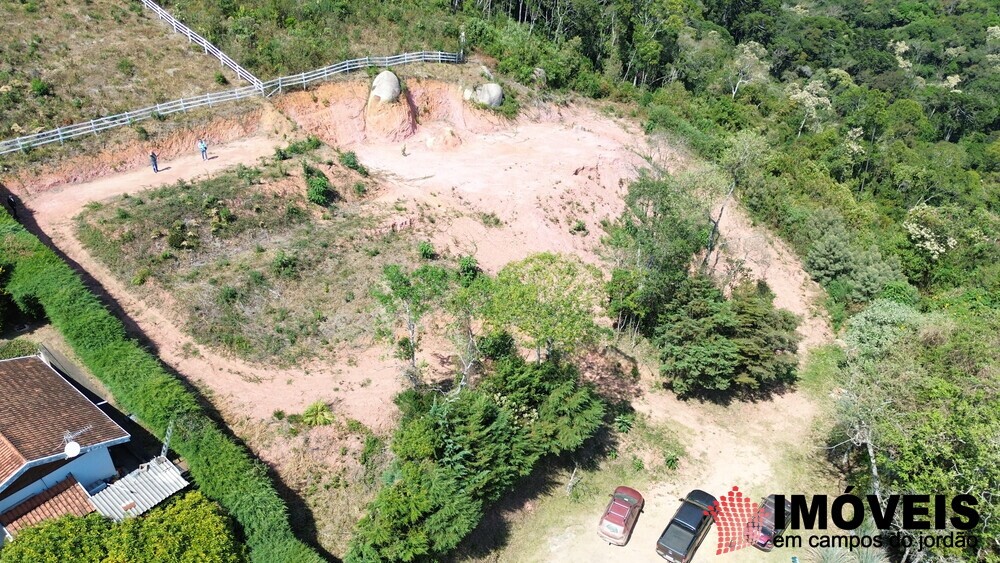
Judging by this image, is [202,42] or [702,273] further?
[202,42]

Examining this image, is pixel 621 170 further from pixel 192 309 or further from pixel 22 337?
pixel 22 337

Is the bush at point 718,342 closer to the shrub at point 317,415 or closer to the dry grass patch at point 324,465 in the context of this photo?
the dry grass patch at point 324,465

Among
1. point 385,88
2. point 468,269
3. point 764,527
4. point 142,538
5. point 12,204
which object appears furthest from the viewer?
point 385,88

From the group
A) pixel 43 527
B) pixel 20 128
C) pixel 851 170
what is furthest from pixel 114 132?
pixel 851 170

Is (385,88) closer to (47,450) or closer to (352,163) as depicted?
(352,163)

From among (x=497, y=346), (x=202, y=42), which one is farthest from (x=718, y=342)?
Answer: (x=202, y=42)

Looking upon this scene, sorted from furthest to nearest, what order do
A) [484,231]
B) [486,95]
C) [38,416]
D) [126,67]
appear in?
[486,95] < [126,67] < [484,231] < [38,416]

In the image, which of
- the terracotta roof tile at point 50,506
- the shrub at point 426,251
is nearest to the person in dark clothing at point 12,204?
the terracotta roof tile at point 50,506
